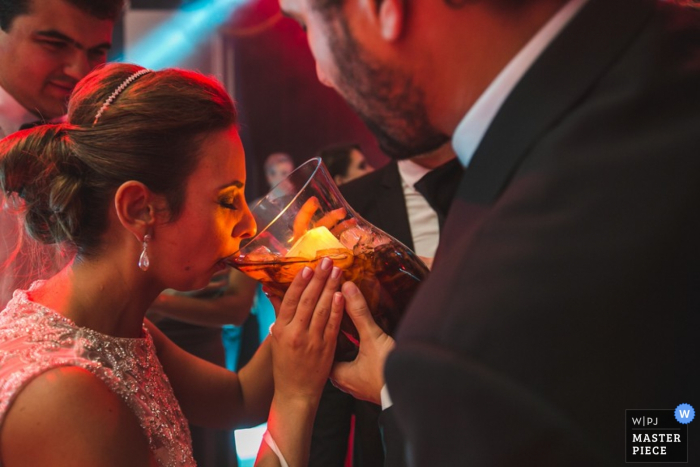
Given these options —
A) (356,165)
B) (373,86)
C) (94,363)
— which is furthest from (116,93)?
(356,165)

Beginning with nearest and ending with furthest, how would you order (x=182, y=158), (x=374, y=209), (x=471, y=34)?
(x=471, y=34)
(x=182, y=158)
(x=374, y=209)

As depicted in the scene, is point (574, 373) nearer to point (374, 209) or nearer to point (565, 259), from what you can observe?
point (565, 259)

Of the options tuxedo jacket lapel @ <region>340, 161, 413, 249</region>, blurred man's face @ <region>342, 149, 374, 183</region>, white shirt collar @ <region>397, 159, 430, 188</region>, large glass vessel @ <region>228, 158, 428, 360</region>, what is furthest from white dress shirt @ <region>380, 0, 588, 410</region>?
blurred man's face @ <region>342, 149, 374, 183</region>

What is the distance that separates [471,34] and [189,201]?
0.88m

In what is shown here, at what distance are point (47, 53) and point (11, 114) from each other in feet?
0.69

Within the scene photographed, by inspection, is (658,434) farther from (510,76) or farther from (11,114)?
(11,114)

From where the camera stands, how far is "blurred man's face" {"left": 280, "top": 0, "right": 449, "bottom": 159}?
79 centimetres

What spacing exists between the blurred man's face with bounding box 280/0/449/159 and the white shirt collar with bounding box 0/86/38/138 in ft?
4.72

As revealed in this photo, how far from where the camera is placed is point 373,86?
31.4 inches

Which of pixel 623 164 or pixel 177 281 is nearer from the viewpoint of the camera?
pixel 623 164

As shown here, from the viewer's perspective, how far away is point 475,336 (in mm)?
586

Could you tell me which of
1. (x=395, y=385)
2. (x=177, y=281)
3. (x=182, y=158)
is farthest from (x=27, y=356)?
(x=395, y=385)

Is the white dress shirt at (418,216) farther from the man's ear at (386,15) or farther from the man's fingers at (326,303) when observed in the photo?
the man's ear at (386,15)

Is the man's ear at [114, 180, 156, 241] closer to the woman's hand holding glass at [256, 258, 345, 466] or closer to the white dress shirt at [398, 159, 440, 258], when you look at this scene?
the woman's hand holding glass at [256, 258, 345, 466]
